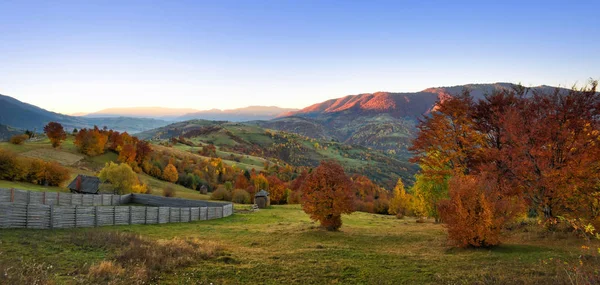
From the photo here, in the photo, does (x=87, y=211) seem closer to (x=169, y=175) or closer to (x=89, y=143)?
(x=169, y=175)

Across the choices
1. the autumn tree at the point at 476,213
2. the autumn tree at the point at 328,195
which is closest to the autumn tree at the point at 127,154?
the autumn tree at the point at 328,195

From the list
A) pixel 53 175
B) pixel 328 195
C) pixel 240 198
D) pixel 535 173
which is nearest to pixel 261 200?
pixel 240 198

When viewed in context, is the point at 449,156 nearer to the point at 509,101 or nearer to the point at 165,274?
the point at 509,101

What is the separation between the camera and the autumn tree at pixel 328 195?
1220 inches

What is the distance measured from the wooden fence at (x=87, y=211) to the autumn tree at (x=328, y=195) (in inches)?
655

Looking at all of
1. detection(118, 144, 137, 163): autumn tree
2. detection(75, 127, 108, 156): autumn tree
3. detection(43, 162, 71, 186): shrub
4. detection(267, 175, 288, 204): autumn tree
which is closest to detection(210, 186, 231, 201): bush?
detection(267, 175, 288, 204): autumn tree

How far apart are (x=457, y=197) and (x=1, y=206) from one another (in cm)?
3010

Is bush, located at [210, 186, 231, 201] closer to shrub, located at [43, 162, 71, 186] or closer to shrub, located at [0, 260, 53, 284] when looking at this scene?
shrub, located at [43, 162, 71, 186]

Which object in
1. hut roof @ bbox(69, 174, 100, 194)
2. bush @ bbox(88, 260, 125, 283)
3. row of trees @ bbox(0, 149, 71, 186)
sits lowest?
hut roof @ bbox(69, 174, 100, 194)

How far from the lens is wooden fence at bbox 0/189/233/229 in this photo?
951 inches

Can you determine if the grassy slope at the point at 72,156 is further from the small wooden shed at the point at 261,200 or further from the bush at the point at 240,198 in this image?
the small wooden shed at the point at 261,200

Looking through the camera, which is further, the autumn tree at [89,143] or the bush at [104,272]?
the autumn tree at [89,143]

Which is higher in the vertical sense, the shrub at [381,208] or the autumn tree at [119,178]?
the autumn tree at [119,178]

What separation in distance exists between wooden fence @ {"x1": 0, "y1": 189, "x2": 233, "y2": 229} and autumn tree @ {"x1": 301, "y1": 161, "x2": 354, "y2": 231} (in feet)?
54.6
